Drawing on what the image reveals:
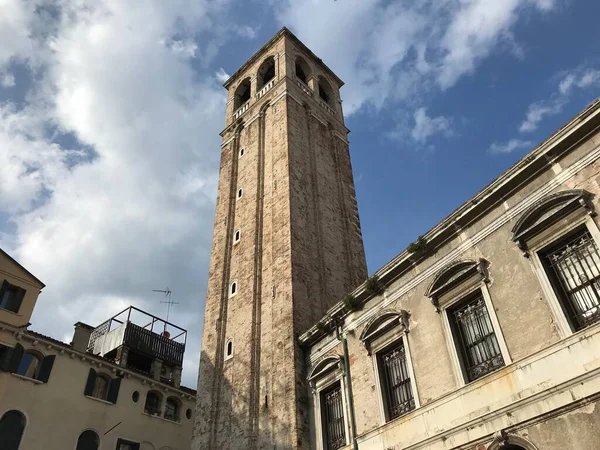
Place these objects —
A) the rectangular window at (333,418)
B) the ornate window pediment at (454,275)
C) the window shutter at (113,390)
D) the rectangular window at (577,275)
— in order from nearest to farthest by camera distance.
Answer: the rectangular window at (577,275), the ornate window pediment at (454,275), the rectangular window at (333,418), the window shutter at (113,390)

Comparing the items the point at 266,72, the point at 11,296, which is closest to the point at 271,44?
the point at 266,72

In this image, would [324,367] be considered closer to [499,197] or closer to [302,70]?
[499,197]

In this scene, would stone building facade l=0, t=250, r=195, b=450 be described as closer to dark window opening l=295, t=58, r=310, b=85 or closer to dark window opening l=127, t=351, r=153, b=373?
dark window opening l=127, t=351, r=153, b=373

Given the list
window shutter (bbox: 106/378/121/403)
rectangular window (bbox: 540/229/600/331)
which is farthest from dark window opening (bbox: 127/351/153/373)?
rectangular window (bbox: 540/229/600/331)

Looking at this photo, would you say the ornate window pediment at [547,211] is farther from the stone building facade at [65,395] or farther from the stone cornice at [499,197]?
the stone building facade at [65,395]

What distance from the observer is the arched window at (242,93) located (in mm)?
30031

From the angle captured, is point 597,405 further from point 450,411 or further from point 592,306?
point 450,411

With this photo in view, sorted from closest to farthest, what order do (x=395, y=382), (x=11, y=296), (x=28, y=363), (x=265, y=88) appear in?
(x=395, y=382)
(x=28, y=363)
(x=11, y=296)
(x=265, y=88)

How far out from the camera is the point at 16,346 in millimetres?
20172

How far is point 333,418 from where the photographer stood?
1423 cm

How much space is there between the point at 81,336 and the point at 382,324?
61.1 feet

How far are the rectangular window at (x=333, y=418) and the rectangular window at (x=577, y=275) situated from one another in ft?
22.5

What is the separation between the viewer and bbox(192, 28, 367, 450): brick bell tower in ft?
54.5

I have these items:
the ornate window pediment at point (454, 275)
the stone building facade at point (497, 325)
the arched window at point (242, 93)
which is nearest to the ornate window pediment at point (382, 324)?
the stone building facade at point (497, 325)
